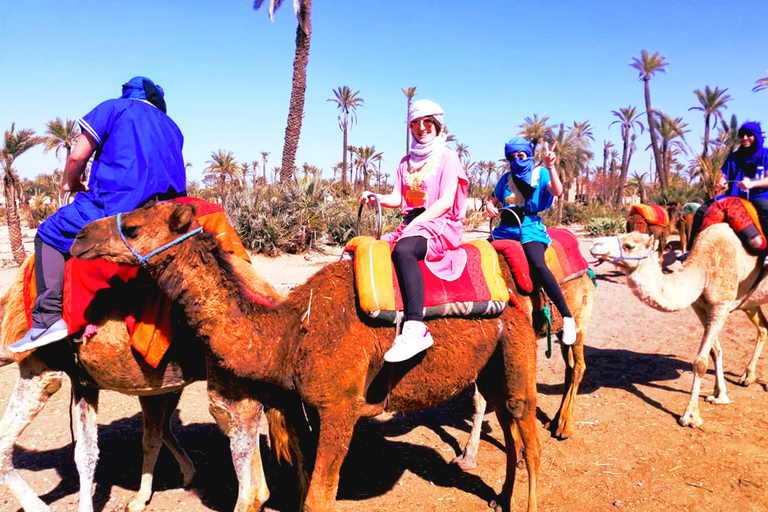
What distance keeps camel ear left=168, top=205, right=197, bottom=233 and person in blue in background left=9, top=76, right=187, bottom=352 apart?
59cm

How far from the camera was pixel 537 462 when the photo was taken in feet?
12.0

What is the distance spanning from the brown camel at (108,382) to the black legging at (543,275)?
6.51ft

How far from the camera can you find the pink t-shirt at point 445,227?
3182 mm

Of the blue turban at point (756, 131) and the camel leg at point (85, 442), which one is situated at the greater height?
the blue turban at point (756, 131)

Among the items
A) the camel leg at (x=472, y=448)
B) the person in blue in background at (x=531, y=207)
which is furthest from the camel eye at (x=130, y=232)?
the camel leg at (x=472, y=448)

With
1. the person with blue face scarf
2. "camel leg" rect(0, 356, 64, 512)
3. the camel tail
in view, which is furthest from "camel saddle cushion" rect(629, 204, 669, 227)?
"camel leg" rect(0, 356, 64, 512)

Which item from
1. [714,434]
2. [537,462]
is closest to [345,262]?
[537,462]

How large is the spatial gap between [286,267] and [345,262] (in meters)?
14.2

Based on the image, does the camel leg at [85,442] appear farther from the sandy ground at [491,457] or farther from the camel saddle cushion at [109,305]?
the camel saddle cushion at [109,305]

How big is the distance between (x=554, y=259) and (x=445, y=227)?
166 centimetres

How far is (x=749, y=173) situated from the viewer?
6016 millimetres

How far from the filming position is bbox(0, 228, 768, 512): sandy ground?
3934 mm

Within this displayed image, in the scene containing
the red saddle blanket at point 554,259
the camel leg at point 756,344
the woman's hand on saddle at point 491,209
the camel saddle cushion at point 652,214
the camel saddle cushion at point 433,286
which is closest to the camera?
the camel saddle cushion at point 433,286

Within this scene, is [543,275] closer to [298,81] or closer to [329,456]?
[329,456]
